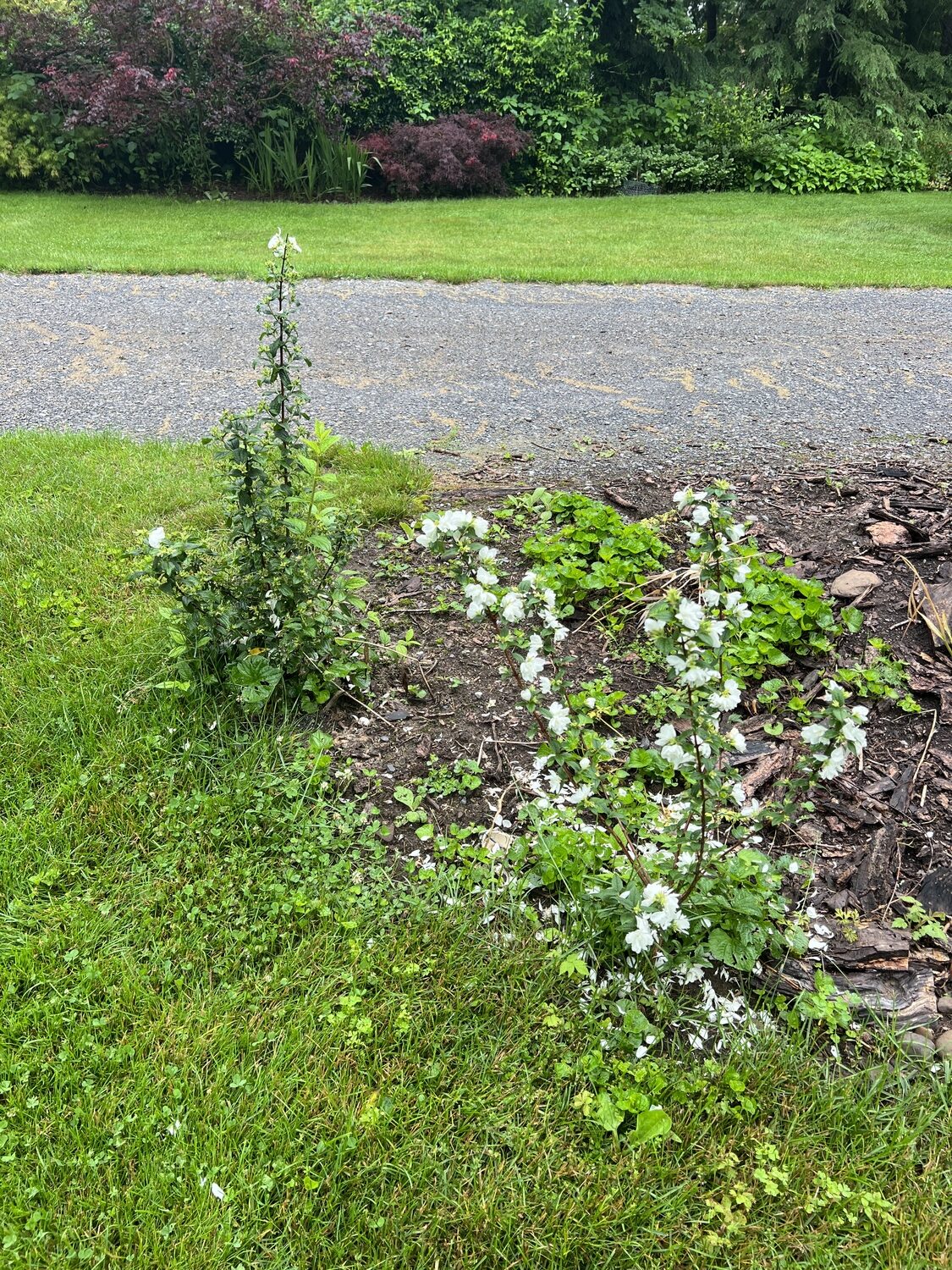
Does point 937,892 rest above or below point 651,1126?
above

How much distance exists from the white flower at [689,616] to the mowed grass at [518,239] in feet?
19.6

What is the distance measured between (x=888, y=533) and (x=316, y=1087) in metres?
2.50

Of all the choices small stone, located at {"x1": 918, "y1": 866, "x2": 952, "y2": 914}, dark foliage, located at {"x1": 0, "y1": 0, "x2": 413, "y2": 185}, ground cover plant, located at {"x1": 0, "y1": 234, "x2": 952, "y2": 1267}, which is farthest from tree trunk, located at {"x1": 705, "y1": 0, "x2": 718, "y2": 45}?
small stone, located at {"x1": 918, "y1": 866, "x2": 952, "y2": 914}

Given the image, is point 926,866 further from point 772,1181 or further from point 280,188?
point 280,188

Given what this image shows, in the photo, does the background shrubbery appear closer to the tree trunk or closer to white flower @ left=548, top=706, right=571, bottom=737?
the tree trunk

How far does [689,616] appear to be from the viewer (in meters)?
1.48

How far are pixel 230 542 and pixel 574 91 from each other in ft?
40.1

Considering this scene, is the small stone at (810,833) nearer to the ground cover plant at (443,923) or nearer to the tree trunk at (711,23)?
the ground cover plant at (443,923)

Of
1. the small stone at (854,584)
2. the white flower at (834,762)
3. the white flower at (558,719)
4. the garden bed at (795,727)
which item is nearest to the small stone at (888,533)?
the garden bed at (795,727)

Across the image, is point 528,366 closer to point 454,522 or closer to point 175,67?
point 454,522

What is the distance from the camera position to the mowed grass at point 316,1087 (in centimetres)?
141

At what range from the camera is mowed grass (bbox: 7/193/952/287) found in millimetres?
6945

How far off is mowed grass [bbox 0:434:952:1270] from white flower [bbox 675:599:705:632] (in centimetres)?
79

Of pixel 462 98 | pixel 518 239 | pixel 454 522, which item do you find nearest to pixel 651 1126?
pixel 454 522
